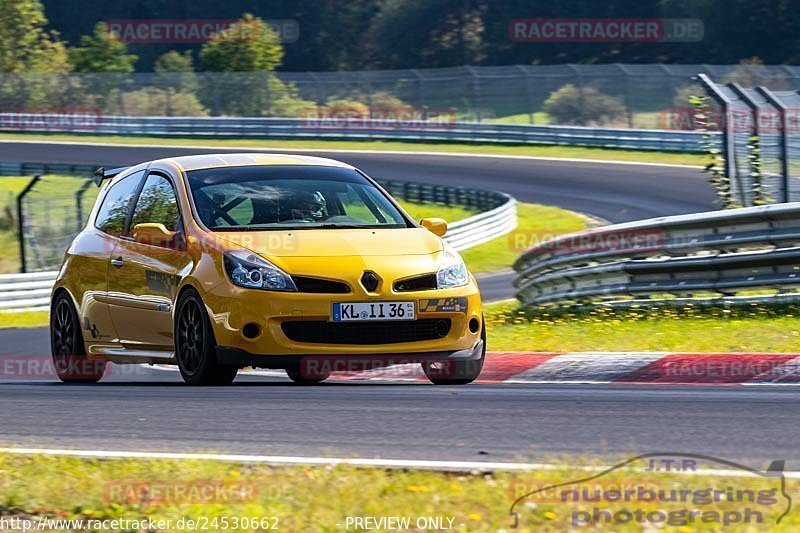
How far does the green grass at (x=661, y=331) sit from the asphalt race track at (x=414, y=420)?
1625mm

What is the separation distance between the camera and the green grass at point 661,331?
31.3 feet

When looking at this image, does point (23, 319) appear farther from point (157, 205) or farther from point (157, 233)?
point (157, 233)

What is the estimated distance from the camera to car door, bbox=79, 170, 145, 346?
9.60m

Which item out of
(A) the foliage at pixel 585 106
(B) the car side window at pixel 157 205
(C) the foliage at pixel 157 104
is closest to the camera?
(B) the car side window at pixel 157 205

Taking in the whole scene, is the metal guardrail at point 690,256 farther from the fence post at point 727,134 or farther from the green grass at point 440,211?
the green grass at point 440,211

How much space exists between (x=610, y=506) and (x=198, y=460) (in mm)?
1819

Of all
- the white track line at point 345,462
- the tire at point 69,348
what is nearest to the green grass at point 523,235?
the tire at point 69,348

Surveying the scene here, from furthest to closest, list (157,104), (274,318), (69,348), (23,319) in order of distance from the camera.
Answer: (157,104) → (23,319) → (69,348) → (274,318)

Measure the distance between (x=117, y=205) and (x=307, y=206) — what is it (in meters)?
1.77

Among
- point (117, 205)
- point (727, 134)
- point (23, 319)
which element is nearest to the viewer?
point (117, 205)

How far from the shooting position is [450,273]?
8383 millimetres

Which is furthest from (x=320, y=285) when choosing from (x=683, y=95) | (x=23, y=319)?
(x=683, y=95)

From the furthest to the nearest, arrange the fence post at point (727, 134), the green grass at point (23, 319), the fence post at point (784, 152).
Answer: the green grass at point (23, 319)
the fence post at point (727, 134)
the fence post at point (784, 152)

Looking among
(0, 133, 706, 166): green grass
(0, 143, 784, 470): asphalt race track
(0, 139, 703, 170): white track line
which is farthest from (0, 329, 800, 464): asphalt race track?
(0, 133, 706, 166): green grass
